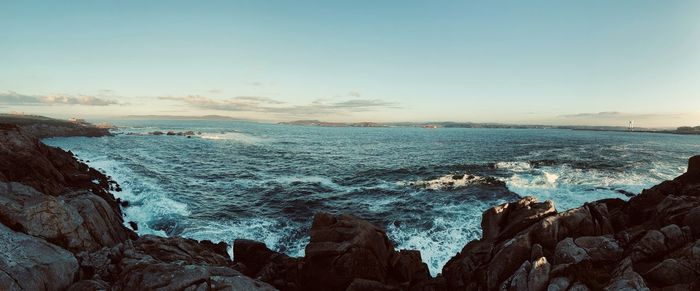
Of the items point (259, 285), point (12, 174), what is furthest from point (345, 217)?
point (12, 174)

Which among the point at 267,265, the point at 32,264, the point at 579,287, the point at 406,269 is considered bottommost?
the point at 267,265

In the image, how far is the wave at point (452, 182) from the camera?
144ft

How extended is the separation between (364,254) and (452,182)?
30.8 metres

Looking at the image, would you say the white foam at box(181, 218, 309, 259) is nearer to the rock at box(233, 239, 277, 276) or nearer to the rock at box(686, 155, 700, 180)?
the rock at box(233, 239, 277, 276)

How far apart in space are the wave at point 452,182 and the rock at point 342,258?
25.7m

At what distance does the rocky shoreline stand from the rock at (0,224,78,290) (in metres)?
0.04

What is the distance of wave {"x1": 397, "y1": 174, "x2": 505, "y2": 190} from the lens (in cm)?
4390

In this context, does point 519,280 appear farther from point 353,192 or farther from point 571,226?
point 353,192

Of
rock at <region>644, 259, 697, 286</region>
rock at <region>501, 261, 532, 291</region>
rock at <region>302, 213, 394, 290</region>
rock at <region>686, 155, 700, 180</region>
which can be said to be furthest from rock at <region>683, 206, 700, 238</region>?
rock at <region>302, 213, 394, 290</region>

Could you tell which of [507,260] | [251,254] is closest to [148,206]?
[251,254]

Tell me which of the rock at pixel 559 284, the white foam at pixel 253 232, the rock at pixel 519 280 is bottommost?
the white foam at pixel 253 232

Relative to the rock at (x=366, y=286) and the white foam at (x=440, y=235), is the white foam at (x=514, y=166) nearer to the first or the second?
the white foam at (x=440, y=235)

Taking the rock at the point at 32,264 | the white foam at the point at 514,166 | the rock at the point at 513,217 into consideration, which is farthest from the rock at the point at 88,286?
the white foam at the point at 514,166

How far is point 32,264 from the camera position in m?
12.8
